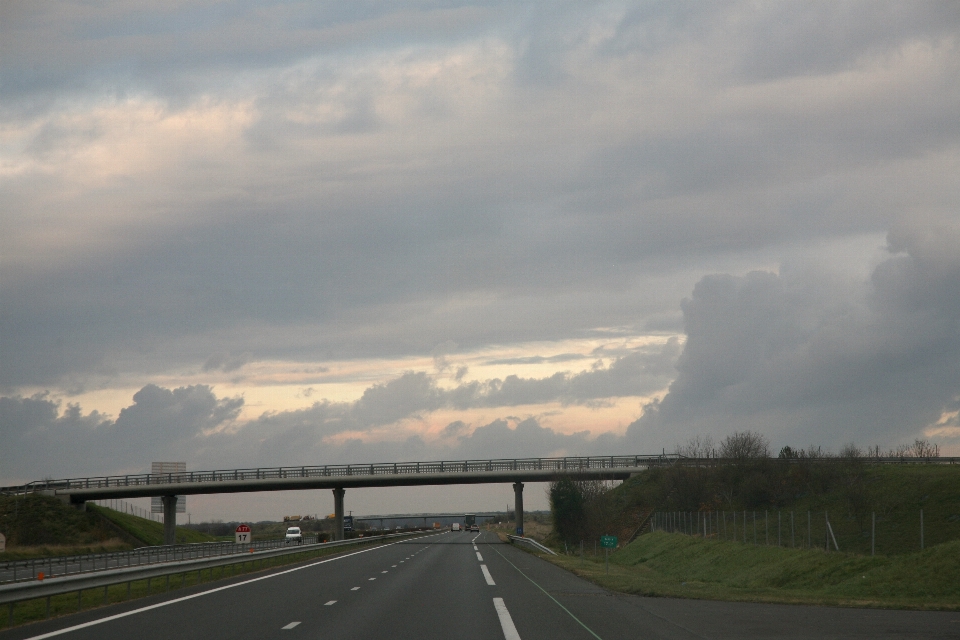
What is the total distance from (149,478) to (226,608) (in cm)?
8505

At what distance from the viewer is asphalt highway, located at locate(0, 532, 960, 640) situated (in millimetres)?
18547

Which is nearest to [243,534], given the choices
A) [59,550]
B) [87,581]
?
[87,581]

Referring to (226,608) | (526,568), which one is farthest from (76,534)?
(226,608)

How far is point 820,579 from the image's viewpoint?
113ft

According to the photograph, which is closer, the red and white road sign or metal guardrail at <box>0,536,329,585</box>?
metal guardrail at <box>0,536,329,585</box>

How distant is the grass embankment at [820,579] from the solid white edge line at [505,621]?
685 centimetres

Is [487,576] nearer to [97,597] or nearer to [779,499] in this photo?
[97,597]

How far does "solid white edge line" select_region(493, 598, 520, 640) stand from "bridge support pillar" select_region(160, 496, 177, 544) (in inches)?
3252

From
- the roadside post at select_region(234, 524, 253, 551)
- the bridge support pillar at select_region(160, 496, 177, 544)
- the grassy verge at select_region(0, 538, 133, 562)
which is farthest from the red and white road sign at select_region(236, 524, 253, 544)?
the bridge support pillar at select_region(160, 496, 177, 544)

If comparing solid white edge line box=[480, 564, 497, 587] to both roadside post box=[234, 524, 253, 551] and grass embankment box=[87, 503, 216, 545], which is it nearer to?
roadside post box=[234, 524, 253, 551]

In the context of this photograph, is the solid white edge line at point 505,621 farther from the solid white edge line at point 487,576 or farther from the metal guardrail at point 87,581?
the metal guardrail at point 87,581

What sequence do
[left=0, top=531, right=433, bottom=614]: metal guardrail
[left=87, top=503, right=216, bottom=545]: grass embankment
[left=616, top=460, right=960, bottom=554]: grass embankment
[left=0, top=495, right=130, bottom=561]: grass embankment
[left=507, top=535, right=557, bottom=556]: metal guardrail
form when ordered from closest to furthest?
[left=0, top=531, right=433, bottom=614]: metal guardrail, [left=616, top=460, right=960, bottom=554]: grass embankment, [left=507, top=535, right=557, bottom=556]: metal guardrail, [left=0, top=495, right=130, bottom=561]: grass embankment, [left=87, top=503, right=216, bottom=545]: grass embankment

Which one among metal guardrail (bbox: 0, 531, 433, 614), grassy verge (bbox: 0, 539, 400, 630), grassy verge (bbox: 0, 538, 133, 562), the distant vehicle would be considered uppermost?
metal guardrail (bbox: 0, 531, 433, 614)

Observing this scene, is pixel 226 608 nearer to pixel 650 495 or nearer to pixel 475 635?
pixel 475 635
